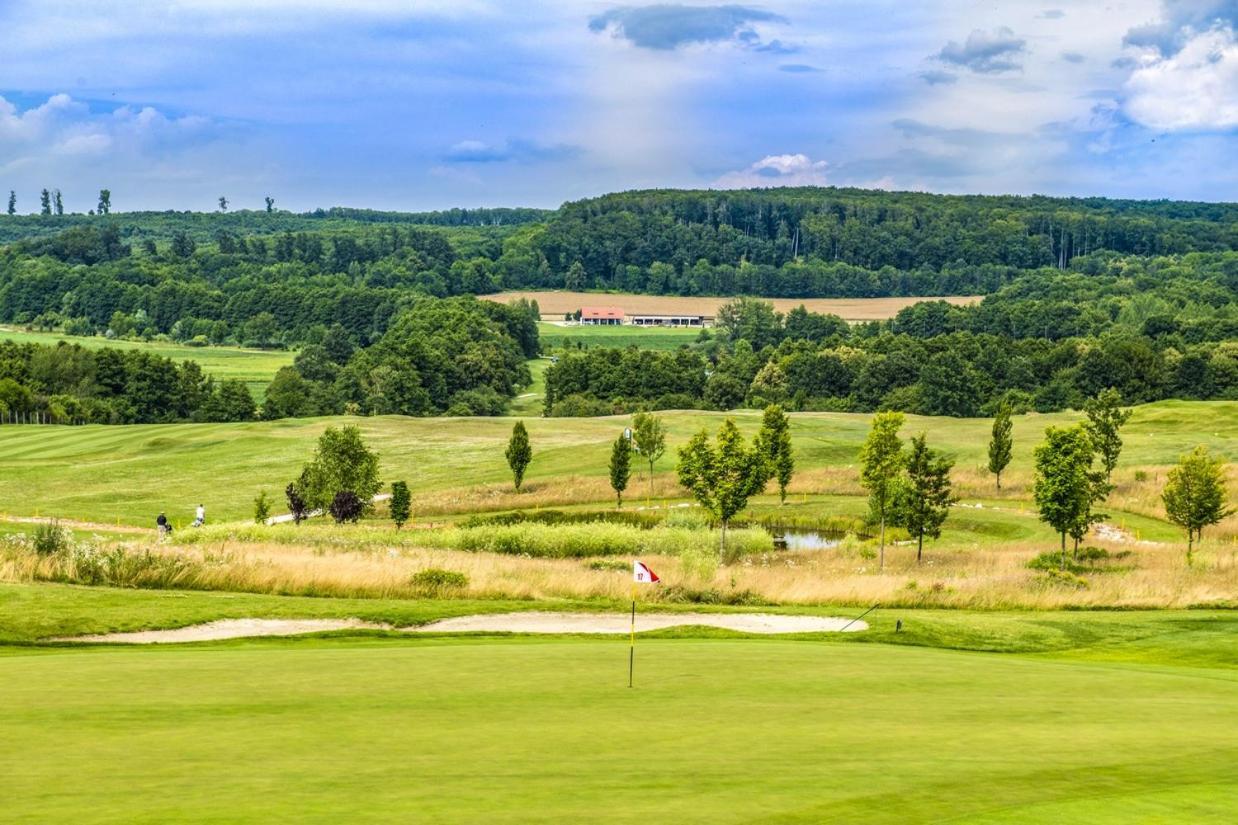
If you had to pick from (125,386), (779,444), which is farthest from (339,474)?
(125,386)

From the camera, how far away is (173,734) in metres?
11.7

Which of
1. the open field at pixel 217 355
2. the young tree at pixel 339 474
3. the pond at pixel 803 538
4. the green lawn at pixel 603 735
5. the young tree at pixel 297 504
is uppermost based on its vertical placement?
the open field at pixel 217 355

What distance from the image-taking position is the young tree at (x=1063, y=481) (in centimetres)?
4162

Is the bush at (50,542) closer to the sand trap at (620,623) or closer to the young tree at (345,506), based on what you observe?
the sand trap at (620,623)

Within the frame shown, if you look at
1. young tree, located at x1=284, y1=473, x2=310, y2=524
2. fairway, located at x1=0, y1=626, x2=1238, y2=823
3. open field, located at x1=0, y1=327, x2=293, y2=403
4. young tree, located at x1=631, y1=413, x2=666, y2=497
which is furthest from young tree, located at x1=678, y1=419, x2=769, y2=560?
open field, located at x1=0, y1=327, x2=293, y2=403

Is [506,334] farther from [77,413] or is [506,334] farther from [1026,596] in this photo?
[1026,596]

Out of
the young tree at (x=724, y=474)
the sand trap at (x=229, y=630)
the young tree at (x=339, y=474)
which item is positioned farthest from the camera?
the young tree at (x=339, y=474)

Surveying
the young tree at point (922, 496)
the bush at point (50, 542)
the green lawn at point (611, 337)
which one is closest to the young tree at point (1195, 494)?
the young tree at point (922, 496)

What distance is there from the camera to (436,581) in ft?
92.0

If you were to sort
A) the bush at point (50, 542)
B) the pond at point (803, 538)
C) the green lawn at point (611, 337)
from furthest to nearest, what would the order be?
the green lawn at point (611, 337) < the pond at point (803, 538) < the bush at point (50, 542)

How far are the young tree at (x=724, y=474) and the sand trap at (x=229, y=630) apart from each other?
26234mm

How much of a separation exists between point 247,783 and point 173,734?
219cm

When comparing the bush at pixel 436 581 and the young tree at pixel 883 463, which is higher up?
the young tree at pixel 883 463

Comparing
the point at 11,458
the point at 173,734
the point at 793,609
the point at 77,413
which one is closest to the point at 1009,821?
the point at 173,734
